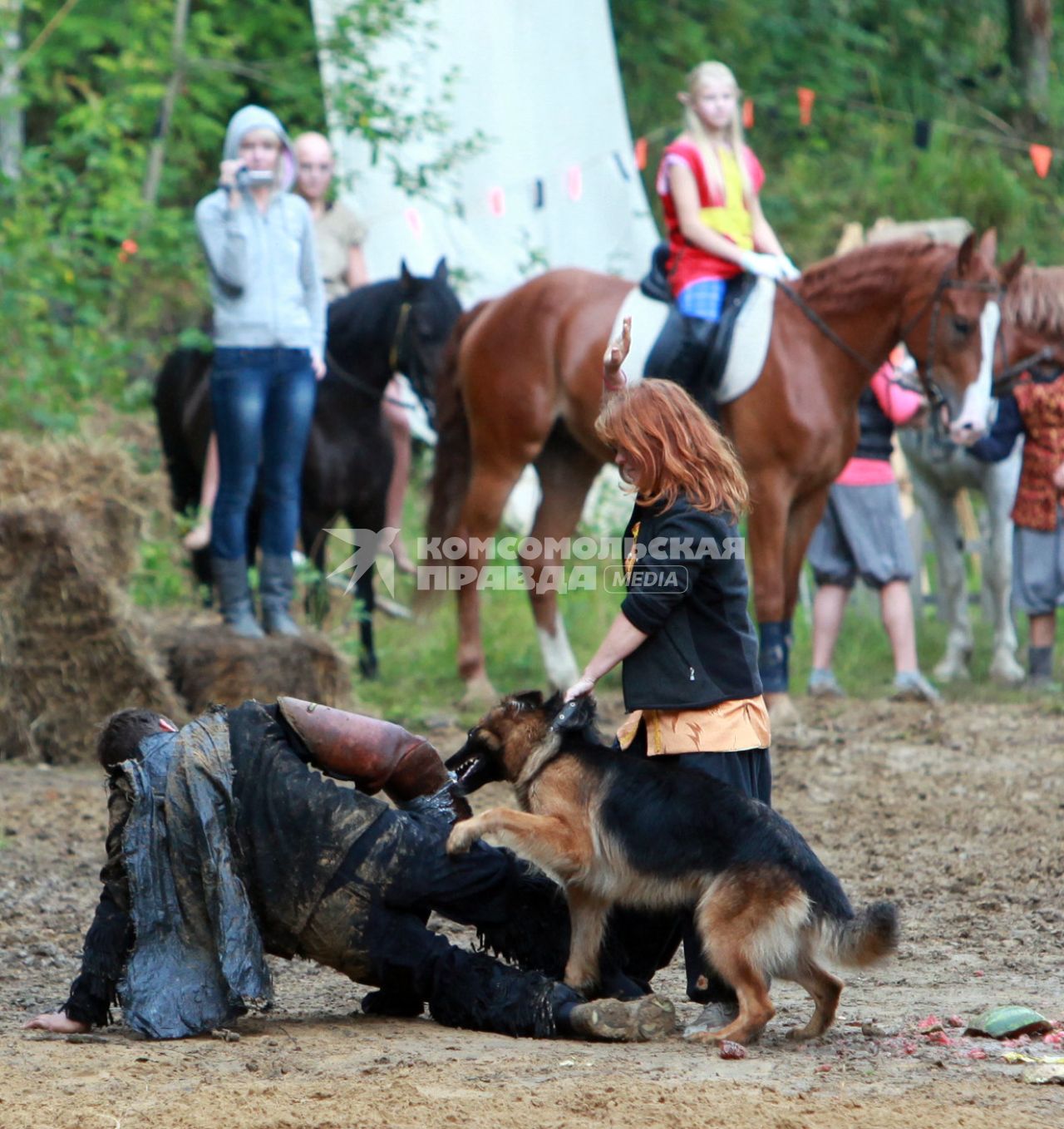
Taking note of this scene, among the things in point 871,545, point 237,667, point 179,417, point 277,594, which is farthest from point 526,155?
point 237,667

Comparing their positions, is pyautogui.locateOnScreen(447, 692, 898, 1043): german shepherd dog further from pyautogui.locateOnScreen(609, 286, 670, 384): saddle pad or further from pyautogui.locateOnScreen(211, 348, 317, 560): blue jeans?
pyautogui.locateOnScreen(609, 286, 670, 384): saddle pad

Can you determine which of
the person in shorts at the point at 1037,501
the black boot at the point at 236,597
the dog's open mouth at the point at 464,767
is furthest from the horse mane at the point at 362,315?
the dog's open mouth at the point at 464,767

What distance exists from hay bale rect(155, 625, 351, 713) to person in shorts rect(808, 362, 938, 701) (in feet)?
10.3

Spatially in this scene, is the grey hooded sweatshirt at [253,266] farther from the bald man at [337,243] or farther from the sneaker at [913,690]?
the sneaker at [913,690]

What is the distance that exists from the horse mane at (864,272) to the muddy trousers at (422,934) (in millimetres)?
5428

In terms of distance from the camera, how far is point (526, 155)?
14.6m

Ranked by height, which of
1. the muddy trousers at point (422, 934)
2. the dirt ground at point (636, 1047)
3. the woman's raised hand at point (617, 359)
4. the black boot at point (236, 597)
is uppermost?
the woman's raised hand at point (617, 359)

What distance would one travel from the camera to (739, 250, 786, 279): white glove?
29.3 ft

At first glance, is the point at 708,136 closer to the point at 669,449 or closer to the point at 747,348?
the point at 747,348

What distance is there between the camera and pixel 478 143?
12633mm

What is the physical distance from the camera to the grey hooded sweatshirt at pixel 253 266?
8.38 m

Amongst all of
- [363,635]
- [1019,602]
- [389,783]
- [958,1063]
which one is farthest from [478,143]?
[958,1063]

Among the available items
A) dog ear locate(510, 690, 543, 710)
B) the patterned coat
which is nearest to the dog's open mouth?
dog ear locate(510, 690, 543, 710)

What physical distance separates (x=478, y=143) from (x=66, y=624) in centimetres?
579
